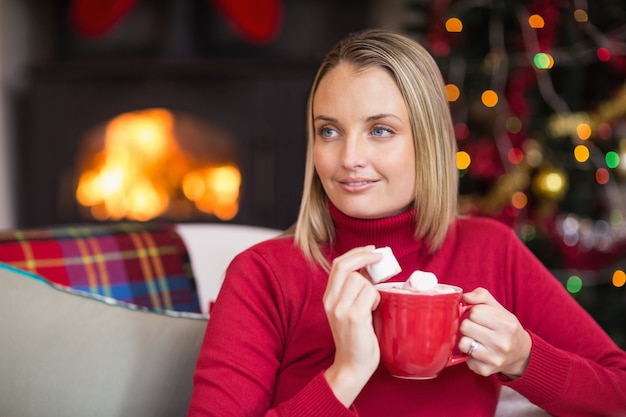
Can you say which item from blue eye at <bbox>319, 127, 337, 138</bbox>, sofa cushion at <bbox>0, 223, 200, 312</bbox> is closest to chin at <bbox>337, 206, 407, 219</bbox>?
blue eye at <bbox>319, 127, 337, 138</bbox>

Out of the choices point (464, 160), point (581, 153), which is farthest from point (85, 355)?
point (581, 153)

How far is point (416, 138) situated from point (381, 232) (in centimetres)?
15

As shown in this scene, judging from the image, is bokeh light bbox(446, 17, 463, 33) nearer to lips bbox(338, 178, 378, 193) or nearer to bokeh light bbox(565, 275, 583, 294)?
bokeh light bbox(565, 275, 583, 294)

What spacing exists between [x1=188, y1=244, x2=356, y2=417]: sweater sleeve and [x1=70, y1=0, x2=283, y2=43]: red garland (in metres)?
2.36

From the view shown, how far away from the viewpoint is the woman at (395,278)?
1.05 m

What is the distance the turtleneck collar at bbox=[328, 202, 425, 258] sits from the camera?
120 centimetres

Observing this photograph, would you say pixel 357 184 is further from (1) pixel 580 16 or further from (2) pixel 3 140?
(2) pixel 3 140

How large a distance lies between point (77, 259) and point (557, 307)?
2.69ft

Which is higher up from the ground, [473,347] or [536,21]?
[536,21]

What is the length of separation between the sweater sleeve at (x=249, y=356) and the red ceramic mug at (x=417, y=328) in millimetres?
101

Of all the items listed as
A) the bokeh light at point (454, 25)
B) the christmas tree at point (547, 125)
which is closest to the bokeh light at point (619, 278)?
the christmas tree at point (547, 125)

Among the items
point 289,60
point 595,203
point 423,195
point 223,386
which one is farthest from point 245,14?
point 223,386

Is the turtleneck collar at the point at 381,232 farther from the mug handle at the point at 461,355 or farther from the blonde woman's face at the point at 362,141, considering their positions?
the mug handle at the point at 461,355

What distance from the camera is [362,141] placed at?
44.5 inches
